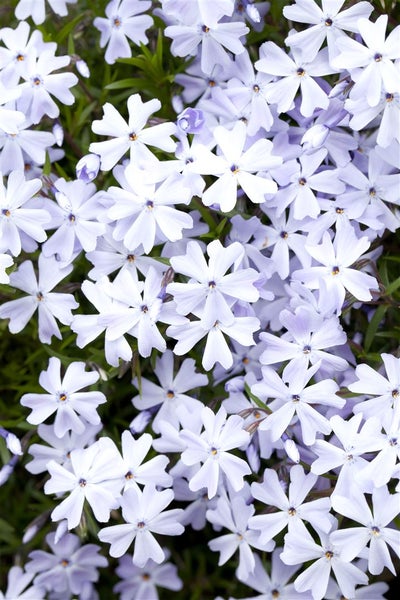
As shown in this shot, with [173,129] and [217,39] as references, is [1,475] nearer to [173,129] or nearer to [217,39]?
[173,129]

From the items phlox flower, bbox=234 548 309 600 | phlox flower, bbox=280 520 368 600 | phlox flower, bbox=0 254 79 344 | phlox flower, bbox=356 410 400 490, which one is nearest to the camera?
phlox flower, bbox=356 410 400 490

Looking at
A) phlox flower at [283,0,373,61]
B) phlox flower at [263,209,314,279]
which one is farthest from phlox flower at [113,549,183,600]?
phlox flower at [283,0,373,61]

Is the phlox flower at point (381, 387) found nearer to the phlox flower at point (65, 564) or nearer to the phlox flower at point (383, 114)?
the phlox flower at point (383, 114)

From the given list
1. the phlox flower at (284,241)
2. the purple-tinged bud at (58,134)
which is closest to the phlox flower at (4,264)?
the purple-tinged bud at (58,134)

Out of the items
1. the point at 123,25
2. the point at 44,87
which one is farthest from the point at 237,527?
the point at 123,25

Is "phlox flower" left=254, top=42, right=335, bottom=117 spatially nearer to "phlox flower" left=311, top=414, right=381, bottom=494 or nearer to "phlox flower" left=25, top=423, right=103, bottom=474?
"phlox flower" left=311, top=414, right=381, bottom=494
